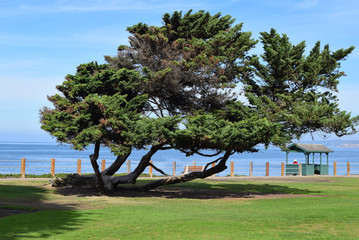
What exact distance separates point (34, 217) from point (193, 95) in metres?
10.7

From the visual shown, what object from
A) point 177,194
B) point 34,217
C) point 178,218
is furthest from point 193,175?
point 34,217

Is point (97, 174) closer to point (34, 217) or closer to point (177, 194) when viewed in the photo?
point (177, 194)

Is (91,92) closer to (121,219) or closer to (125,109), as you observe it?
(125,109)

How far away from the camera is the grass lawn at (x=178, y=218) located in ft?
37.0

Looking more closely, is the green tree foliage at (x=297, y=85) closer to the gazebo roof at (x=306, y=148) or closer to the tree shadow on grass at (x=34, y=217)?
the tree shadow on grass at (x=34, y=217)

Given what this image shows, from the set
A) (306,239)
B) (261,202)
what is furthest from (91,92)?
(306,239)

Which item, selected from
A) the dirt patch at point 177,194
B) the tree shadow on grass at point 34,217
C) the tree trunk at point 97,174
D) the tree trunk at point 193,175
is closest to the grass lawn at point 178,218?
the tree shadow on grass at point 34,217

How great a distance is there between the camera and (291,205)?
17812mm

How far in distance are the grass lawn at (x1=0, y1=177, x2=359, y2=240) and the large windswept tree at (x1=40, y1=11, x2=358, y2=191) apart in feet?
8.65

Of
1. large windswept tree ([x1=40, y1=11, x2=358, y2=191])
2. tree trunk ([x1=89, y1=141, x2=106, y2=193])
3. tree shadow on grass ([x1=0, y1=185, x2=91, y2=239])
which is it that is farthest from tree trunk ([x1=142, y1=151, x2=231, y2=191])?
tree shadow on grass ([x1=0, y1=185, x2=91, y2=239])

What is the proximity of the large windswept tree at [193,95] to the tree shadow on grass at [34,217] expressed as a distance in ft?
9.96

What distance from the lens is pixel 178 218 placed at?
13922 mm

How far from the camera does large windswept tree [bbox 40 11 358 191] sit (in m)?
19.5

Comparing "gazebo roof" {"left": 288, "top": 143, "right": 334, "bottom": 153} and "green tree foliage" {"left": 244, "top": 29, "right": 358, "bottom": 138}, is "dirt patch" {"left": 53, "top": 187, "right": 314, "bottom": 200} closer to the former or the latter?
"green tree foliage" {"left": 244, "top": 29, "right": 358, "bottom": 138}
